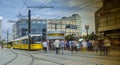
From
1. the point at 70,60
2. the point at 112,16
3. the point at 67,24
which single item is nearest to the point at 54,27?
the point at 67,24

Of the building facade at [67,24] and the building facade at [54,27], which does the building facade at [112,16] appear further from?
the building facade at [67,24]

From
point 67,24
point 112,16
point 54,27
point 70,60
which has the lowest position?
point 70,60

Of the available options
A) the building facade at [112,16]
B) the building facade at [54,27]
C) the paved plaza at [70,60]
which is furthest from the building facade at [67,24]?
the building facade at [112,16]

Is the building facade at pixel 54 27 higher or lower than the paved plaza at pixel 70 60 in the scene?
higher

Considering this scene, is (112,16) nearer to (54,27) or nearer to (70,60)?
(70,60)

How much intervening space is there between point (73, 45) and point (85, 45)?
3.36ft

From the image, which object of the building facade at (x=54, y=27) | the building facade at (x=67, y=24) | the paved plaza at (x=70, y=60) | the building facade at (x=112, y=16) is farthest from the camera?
the building facade at (x=54, y=27)

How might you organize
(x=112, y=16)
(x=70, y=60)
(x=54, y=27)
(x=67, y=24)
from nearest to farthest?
(x=112, y=16)
(x=70, y=60)
(x=67, y=24)
(x=54, y=27)

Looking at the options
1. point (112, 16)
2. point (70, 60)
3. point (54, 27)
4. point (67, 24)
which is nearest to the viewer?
point (112, 16)

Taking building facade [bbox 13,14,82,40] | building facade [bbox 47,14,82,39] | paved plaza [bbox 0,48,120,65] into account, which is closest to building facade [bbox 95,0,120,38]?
paved plaza [bbox 0,48,120,65]

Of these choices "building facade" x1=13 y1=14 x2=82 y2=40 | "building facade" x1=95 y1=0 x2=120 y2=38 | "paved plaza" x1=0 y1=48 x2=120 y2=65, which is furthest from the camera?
"building facade" x1=13 y1=14 x2=82 y2=40

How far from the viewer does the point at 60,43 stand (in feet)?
80.9

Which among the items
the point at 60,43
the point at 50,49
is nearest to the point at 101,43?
the point at 60,43

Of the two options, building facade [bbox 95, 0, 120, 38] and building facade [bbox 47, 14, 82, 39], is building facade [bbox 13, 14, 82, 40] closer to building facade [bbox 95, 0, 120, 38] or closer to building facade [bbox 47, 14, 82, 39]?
building facade [bbox 47, 14, 82, 39]
